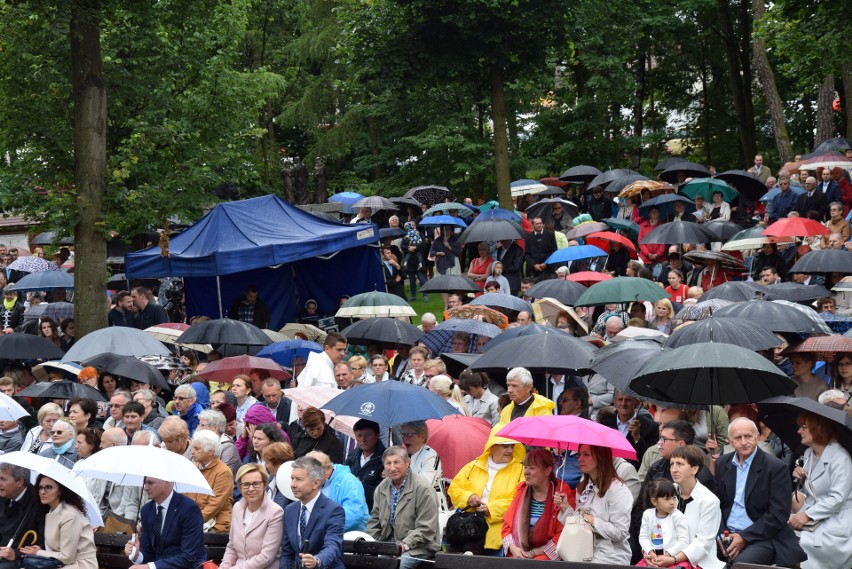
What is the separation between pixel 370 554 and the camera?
972 centimetres

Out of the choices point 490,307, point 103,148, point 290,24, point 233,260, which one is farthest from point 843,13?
point 290,24

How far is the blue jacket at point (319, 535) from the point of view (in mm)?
9070

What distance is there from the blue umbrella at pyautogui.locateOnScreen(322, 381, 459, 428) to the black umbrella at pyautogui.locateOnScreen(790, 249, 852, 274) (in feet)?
22.1

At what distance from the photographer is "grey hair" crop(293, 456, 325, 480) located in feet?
30.3

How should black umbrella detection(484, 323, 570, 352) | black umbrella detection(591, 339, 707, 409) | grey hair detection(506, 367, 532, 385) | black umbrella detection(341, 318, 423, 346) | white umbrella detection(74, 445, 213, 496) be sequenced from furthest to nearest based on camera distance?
black umbrella detection(341, 318, 423, 346)
black umbrella detection(484, 323, 570, 352)
black umbrella detection(591, 339, 707, 409)
grey hair detection(506, 367, 532, 385)
white umbrella detection(74, 445, 213, 496)

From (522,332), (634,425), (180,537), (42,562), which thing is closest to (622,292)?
(522,332)

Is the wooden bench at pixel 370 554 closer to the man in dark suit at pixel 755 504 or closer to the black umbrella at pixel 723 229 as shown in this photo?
the man in dark suit at pixel 755 504

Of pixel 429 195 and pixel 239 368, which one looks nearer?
pixel 239 368

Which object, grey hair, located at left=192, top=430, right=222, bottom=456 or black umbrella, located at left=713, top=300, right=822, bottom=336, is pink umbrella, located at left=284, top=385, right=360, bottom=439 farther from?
black umbrella, located at left=713, top=300, right=822, bottom=336

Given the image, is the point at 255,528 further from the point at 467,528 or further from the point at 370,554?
the point at 467,528

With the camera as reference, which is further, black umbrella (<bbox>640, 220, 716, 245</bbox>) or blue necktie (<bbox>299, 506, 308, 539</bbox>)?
black umbrella (<bbox>640, 220, 716, 245</bbox>)

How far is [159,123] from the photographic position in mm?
25078

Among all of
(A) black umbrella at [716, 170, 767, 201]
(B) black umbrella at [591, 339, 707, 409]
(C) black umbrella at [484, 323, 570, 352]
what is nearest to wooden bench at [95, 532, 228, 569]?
(B) black umbrella at [591, 339, 707, 409]

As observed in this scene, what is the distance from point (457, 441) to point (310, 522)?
7.60 ft
